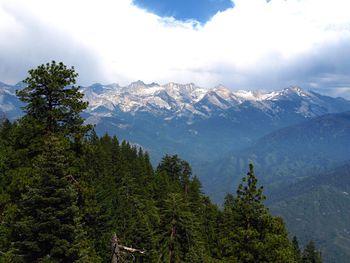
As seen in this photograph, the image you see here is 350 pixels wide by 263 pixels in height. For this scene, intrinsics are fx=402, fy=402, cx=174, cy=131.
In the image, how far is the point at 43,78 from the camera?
90.0 feet

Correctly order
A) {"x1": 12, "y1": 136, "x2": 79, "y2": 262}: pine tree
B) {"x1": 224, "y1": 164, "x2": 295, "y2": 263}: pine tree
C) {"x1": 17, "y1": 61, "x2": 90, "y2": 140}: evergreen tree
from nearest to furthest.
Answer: {"x1": 12, "y1": 136, "x2": 79, "y2": 262}: pine tree → {"x1": 17, "y1": 61, "x2": 90, "y2": 140}: evergreen tree → {"x1": 224, "y1": 164, "x2": 295, "y2": 263}: pine tree

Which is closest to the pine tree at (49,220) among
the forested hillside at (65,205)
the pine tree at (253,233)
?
the forested hillside at (65,205)

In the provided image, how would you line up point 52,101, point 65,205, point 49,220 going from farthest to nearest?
point 52,101 < point 65,205 < point 49,220

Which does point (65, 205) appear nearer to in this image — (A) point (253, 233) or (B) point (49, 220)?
(B) point (49, 220)

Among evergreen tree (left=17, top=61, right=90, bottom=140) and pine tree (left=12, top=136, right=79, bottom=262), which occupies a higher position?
evergreen tree (left=17, top=61, right=90, bottom=140)

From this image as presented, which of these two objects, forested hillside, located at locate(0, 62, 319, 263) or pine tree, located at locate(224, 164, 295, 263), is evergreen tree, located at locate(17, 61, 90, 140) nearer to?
forested hillside, located at locate(0, 62, 319, 263)

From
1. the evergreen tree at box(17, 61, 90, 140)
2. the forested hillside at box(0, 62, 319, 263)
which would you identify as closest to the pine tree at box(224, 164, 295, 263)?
the forested hillside at box(0, 62, 319, 263)

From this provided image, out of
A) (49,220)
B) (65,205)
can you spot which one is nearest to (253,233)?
(65,205)

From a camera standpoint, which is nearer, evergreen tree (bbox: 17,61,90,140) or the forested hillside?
the forested hillside

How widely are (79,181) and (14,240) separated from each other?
6.54 m

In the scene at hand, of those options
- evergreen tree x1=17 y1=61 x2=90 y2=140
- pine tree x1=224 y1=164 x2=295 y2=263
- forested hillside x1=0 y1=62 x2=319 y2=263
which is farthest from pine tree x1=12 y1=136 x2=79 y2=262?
pine tree x1=224 y1=164 x2=295 y2=263

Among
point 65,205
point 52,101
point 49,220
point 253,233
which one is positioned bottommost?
point 49,220

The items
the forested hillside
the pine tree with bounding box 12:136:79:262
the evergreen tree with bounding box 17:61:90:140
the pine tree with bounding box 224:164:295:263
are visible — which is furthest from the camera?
the pine tree with bounding box 224:164:295:263

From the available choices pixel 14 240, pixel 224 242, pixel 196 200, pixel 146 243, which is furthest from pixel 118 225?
pixel 14 240
